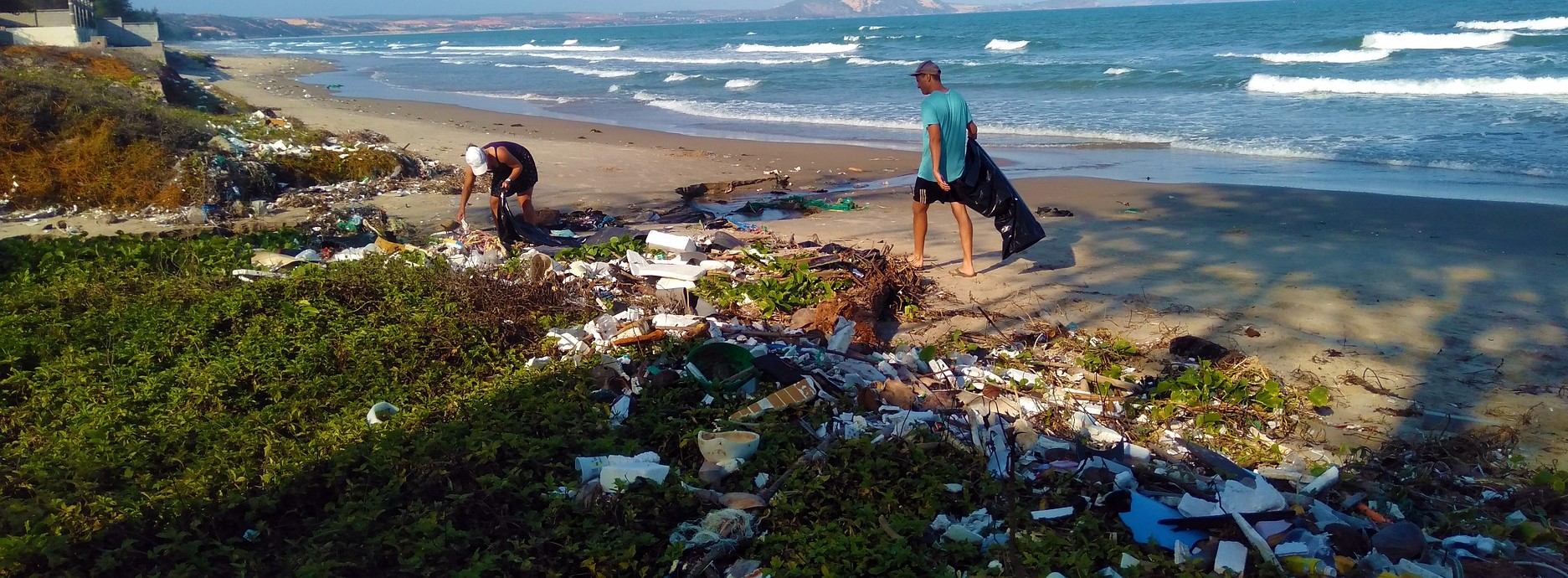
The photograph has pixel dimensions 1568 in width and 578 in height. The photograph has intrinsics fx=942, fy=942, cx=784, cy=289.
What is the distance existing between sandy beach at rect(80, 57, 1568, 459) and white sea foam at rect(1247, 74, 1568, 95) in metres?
12.1

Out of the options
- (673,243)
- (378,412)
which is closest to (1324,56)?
(673,243)

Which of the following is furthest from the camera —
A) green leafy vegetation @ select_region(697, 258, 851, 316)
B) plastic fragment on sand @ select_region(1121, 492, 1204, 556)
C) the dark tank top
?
the dark tank top

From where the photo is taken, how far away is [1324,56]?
2825 centimetres

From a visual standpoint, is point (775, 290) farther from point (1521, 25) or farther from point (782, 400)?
point (1521, 25)

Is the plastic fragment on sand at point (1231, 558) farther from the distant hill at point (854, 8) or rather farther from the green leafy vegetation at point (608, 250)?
the distant hill at point (854, 8)

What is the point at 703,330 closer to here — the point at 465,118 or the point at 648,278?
the point at 648,278

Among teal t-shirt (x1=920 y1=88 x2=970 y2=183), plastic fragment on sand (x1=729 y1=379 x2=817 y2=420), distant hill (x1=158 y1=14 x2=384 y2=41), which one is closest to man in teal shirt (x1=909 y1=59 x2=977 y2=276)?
teal t-shirt (x1=920 y1=88 x2=970 y2=183)

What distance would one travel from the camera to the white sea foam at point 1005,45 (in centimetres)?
4234

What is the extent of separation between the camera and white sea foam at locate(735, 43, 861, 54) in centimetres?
4781

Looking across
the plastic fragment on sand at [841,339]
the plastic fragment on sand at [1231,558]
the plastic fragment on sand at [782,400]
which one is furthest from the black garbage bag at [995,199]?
the plastic fragment on sand at [1231,558]

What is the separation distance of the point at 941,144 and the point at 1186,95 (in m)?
16.5

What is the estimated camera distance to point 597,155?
13148 mm

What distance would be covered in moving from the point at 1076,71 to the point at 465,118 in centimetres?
1722

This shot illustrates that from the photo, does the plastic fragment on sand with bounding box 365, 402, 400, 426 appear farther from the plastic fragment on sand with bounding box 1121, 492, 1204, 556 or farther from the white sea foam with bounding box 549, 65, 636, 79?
the white sea foam with bounding box 549, 65, 636, 79
